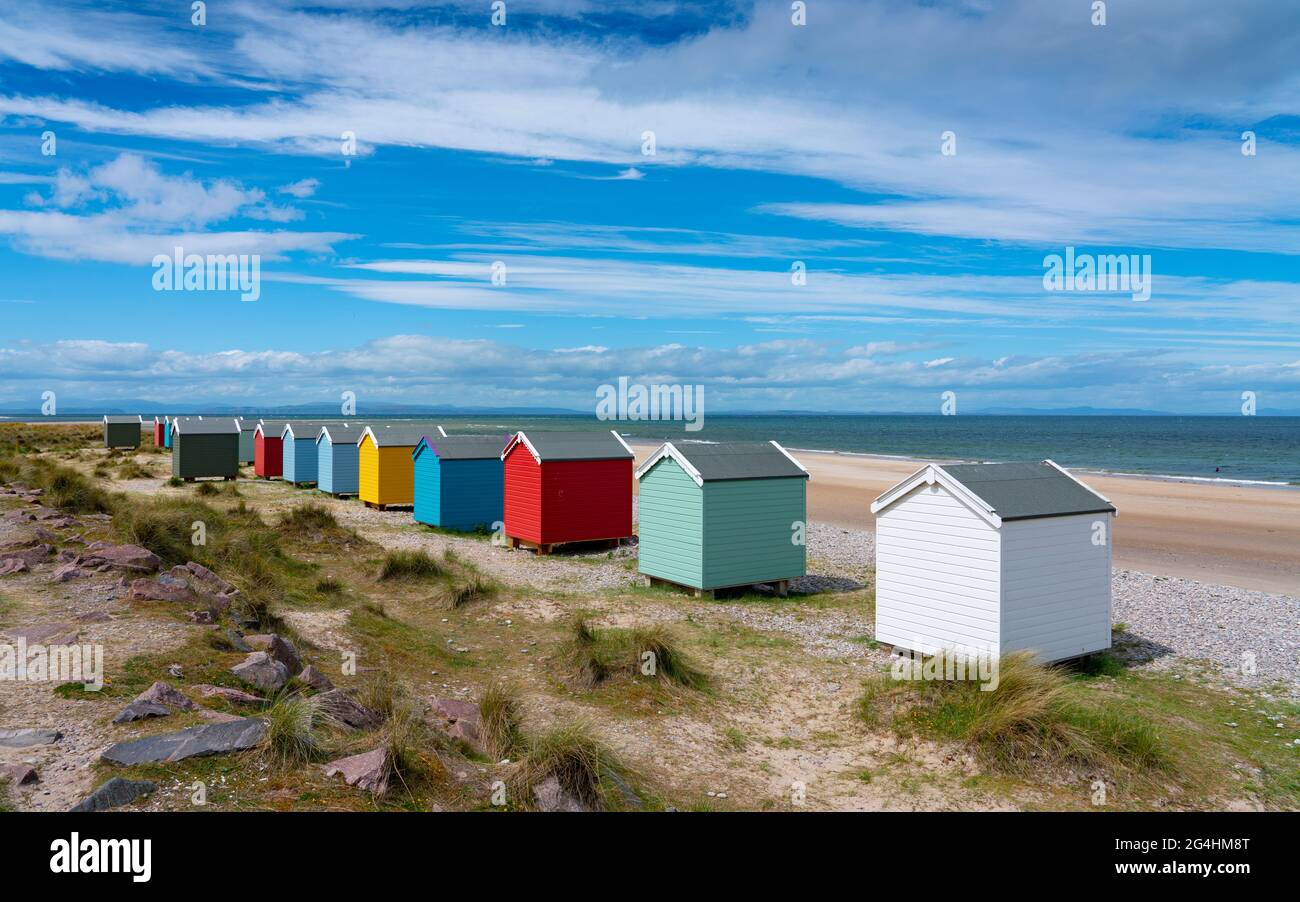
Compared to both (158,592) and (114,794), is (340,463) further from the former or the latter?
(114,794)

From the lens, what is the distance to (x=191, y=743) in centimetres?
621

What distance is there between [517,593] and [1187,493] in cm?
3346

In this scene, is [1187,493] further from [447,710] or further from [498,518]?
[447,710]

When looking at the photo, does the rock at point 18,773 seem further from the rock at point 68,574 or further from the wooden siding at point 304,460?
the wooden siding at point 304,460

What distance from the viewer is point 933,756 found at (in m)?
8.48

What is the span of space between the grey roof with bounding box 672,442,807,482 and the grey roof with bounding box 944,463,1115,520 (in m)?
4.94

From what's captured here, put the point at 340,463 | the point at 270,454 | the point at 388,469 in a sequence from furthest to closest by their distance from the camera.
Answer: the point at 270,454
the point at 340,463
the point at 388,469

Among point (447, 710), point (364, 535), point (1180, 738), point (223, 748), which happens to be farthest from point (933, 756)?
point (364, 535)

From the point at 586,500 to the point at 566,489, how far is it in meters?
0.59

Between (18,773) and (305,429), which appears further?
(305,429)

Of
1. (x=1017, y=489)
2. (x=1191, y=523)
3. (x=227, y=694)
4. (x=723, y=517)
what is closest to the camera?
(x=227, y=694)

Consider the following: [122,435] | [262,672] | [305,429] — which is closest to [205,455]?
[305,429]

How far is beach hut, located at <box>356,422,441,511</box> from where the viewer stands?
2770 cm

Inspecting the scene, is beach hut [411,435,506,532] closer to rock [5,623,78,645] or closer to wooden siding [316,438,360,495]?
wooden siding [316,438,360,495]
